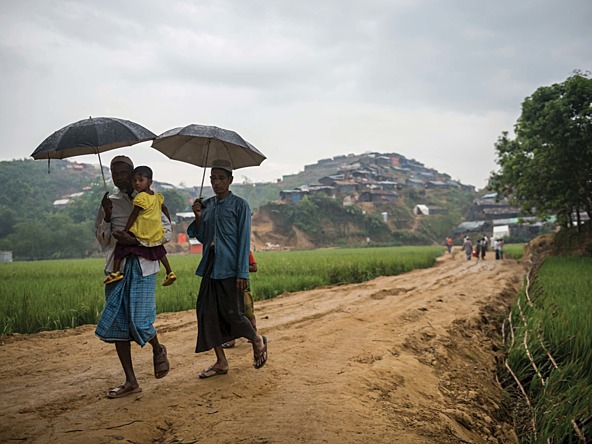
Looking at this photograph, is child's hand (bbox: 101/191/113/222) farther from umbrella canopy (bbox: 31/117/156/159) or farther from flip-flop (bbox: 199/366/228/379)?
flip-flop (bbox: 199/366/228/379)

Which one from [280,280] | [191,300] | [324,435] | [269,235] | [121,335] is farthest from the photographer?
[269,235]

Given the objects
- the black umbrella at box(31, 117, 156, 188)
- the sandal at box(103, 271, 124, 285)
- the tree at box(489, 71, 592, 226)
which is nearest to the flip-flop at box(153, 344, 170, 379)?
the sandal at box(103, 271, 124, 285)

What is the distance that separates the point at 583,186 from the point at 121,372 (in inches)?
732

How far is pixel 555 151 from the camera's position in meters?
16.6

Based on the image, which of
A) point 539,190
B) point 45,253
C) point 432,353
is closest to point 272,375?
point 432,353

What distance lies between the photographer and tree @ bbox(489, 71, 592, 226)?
1586 cm

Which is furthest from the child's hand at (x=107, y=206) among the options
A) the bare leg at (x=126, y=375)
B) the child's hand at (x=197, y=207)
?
the bare leg at (x=126, y=375)

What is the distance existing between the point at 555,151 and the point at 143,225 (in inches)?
677

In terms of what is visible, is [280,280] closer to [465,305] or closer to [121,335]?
[465,305]

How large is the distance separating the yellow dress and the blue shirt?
482 millimetres

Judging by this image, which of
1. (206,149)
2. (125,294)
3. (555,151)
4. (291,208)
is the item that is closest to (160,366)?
(125,294)

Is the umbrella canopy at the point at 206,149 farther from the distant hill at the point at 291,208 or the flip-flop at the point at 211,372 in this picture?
the distant hill at the point at 291,208

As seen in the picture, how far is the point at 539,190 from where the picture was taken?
1814 cm

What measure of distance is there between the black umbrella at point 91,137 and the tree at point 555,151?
16.3m
